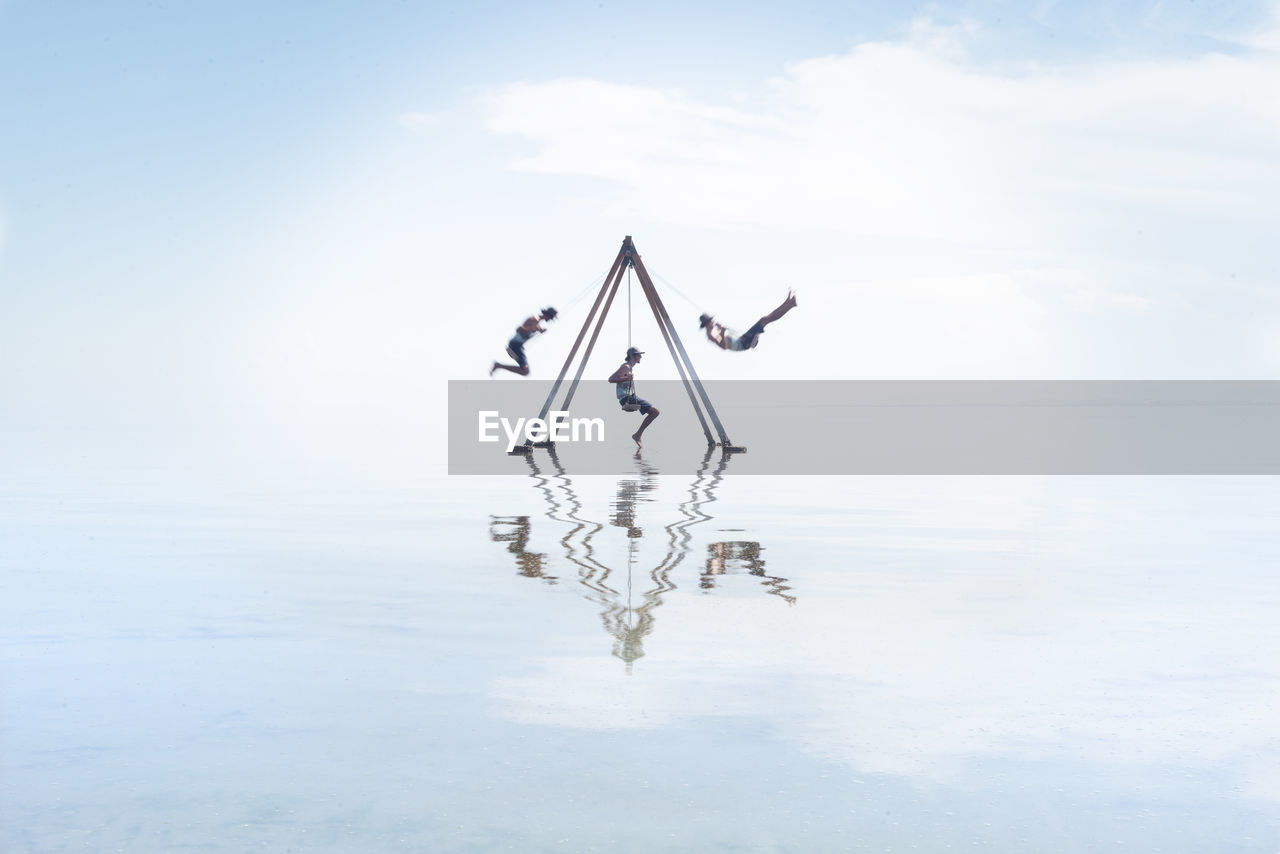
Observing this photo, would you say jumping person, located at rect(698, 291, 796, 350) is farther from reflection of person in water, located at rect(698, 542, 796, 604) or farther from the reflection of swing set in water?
reflection of person in water, located at rect(698, 542, 796, 604)

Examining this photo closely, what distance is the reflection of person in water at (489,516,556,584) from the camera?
35.8ft

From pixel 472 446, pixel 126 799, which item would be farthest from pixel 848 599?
pixel 472 446

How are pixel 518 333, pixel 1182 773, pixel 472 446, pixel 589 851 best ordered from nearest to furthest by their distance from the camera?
pixel 589 851 → pixel 1182 773 → pixel 518 333 → pixel 472 446

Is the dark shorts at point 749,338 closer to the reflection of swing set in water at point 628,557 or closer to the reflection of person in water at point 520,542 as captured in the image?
the reflection of swing set in water at point 628,557

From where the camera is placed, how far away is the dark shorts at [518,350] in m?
26.1

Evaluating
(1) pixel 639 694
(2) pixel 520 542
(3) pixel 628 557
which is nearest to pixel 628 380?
(2) pixel 520 542

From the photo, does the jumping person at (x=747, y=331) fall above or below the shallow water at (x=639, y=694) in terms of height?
above

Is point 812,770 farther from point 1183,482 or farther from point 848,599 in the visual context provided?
point 1183,482

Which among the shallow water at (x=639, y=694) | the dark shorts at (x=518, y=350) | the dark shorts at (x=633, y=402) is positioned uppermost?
the dark shorts at (x=518, y=350)

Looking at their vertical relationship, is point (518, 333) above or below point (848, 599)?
above

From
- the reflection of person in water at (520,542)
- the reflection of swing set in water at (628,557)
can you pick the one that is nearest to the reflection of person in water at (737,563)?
the reflection of swing set in water at (628,557)

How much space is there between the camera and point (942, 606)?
9375mm

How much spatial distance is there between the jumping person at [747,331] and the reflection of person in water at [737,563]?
12375mm

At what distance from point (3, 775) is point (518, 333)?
21.1 metres
